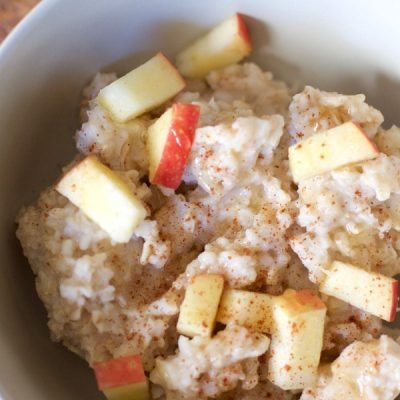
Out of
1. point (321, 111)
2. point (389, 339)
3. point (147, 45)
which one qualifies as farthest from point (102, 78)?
point (389, 339)

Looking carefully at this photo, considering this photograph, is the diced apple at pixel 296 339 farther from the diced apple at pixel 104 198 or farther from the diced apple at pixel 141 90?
the diced apple at pixel 141 90

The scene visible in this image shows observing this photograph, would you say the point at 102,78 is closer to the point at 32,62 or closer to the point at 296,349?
the point at 32,62

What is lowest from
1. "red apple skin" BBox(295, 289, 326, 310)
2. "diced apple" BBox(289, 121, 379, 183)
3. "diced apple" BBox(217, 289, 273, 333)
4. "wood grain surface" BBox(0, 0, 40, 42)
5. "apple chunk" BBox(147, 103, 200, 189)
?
"red apple skin" BBox(295, 289, 326, 310)

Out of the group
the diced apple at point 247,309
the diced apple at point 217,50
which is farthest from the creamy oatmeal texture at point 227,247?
the diced apple at point 217,50

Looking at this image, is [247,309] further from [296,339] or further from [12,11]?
[12,11]

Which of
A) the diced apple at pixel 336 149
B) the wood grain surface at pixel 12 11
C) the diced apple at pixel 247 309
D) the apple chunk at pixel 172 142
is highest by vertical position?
the wood grain surface at pixel 12 11

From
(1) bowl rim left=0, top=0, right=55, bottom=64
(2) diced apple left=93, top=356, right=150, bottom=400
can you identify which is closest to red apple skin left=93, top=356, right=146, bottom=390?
(2) diced apple left=93, top=356, right=150, bottom=400

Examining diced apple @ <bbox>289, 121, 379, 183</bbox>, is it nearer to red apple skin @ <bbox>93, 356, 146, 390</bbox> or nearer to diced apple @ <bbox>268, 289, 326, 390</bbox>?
diced apple @ <bbox>268, 289, 326, 390</bbox>
